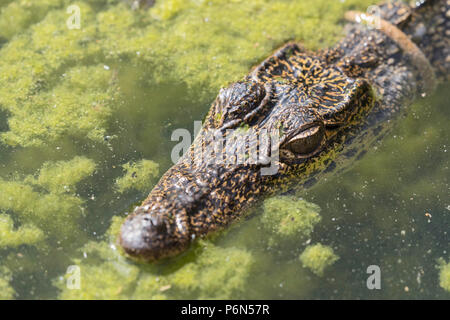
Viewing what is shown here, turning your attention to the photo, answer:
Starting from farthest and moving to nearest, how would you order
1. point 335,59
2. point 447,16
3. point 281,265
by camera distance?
point 447,16, point 335,59, point 281,265

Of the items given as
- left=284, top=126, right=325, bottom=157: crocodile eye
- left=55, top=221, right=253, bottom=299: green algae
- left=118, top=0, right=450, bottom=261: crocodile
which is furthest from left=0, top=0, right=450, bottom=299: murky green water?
left=284, top=126, right=325, bottom=157: crocodile eye

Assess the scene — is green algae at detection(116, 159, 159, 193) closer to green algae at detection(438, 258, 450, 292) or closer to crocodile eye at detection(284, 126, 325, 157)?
crocodile eye at detection(284, 126, 325, 157)

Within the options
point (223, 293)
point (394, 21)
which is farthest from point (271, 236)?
point (394, 21)

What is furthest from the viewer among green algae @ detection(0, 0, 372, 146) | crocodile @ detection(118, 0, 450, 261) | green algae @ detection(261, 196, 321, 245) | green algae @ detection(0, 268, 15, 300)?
green algae @ detection(0, 0, 372, 146)

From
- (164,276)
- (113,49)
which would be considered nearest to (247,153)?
(164,276)

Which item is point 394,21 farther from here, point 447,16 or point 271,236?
point 271,236

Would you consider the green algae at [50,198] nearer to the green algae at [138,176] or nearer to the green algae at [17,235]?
the green algae at [17,235]
